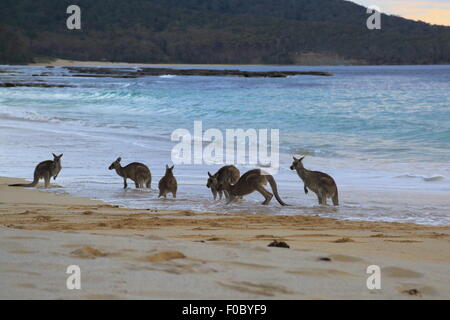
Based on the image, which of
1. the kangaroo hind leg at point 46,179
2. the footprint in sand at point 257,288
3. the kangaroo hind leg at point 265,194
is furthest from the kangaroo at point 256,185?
the footprint in sand at point 257,288

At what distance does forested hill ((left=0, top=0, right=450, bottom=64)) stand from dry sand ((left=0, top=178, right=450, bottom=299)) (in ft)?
449

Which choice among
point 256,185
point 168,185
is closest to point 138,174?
point 168,185

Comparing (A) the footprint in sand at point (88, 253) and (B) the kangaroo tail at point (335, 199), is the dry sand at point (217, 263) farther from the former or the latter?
(B) the kangaroo tail at point (335, 199)

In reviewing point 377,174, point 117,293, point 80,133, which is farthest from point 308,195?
point 80,133

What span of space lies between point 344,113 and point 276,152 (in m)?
11.4

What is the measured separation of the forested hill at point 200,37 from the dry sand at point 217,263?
13697 cm

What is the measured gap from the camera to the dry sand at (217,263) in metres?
3.82

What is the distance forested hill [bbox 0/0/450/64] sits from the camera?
155375 millimetres

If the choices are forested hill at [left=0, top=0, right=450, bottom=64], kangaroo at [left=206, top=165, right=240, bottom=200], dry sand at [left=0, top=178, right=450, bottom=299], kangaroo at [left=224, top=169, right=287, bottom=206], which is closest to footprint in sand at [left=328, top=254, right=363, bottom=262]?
dry sand at [left=0, top=178, right=450, bottom=299]

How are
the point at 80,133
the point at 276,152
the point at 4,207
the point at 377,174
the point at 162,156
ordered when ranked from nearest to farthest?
the point at 4,207 < the point at 377,174 < the point at 162,156 < the point at 276,152 < the point at 80,133

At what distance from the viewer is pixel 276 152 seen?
48.6 feet

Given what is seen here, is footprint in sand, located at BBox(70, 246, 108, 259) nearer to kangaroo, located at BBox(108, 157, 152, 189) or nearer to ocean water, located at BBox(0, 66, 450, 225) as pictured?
ocean water, located at BBox(0, 66, 450, 225)

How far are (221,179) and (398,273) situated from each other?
5.12 m

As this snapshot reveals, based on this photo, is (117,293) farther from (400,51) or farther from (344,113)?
(400,51)
